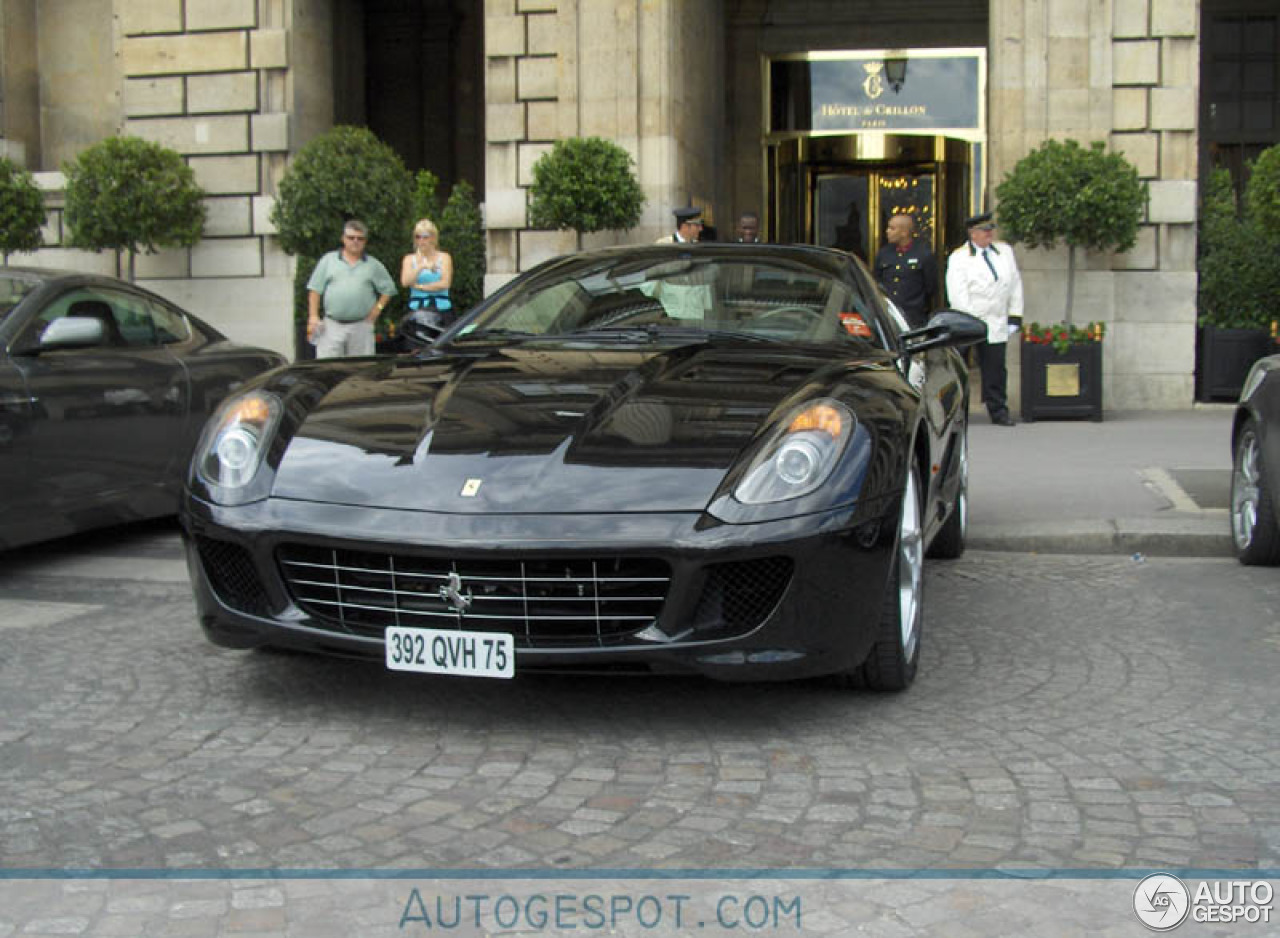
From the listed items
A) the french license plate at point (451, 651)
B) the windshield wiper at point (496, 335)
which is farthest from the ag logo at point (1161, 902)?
the windshield wiper at point (496, 335)

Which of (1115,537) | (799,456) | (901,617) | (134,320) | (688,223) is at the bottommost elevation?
(1115,537)

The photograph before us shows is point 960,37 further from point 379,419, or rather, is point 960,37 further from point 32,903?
point 32,903

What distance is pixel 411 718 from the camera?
Answer: 4246mm

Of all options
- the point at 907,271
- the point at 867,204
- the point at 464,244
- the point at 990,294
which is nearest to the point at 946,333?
the point at 907,271

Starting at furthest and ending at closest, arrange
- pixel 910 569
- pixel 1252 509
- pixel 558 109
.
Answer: pixel 558 109
pixel 1252 509
pixel 910 569

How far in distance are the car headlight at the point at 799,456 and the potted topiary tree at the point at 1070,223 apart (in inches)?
376

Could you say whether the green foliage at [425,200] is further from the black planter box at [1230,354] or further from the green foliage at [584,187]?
the black planter box at [1230,354]

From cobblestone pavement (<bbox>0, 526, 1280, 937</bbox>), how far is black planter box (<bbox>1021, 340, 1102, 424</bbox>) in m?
7.92

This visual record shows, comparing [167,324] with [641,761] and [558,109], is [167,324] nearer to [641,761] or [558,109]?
[641,761]

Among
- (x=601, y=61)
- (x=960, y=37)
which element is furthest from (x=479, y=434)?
(x=960, y=37)

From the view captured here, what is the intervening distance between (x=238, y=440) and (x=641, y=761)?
1.51 meters

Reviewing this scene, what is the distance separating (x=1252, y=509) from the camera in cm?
666

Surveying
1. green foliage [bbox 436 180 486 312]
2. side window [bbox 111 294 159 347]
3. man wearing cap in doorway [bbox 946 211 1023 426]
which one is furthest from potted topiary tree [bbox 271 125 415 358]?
side window [bbox 111 294 159 347]

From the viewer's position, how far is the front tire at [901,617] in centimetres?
433
